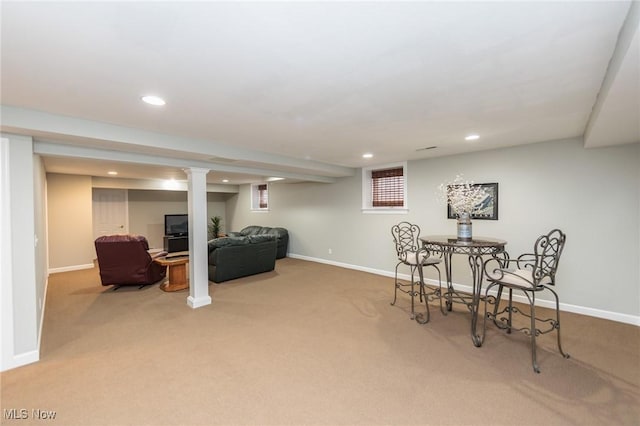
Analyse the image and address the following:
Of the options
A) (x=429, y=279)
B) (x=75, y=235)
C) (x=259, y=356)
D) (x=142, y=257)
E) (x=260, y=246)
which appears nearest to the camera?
(x=259, y=356)

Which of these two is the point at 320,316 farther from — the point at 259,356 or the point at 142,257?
the point at 142,257

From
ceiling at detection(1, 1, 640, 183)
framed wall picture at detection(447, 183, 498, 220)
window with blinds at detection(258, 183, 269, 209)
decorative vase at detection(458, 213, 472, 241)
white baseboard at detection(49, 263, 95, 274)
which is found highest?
ceiling at detection(1, 1, 640, 183)

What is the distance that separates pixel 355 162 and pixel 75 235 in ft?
21.1

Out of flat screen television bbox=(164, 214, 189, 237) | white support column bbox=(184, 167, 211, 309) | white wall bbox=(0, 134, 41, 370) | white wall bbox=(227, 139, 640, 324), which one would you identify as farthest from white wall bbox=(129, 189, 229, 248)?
white wall bbox=(227, 139, 640, 324)

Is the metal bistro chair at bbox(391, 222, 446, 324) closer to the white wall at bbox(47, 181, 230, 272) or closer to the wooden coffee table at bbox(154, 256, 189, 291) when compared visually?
the wooden coffee table at bbox(154, 256, 189, 291)

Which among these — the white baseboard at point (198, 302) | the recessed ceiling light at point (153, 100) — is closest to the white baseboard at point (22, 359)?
the white baseboard at point (198, 302)

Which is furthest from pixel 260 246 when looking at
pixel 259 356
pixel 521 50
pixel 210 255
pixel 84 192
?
pixel 521 50

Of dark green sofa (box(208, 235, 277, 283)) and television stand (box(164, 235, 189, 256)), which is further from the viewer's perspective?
television stand (box(164, 235, 189, 256))

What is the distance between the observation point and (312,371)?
7.72ft

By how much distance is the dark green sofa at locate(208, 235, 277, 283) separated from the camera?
5.04 metres

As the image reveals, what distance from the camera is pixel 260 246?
5.61m

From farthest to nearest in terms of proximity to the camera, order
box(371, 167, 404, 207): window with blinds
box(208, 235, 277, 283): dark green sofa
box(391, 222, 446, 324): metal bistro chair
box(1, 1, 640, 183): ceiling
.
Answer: box(371, 167, 404, 207): window with blinds, box(208, 235, 277, 283): dark green sofa, box(391, 222, 446, 324): metal bistro chair, box(1, 1, 640, 183): ceiling

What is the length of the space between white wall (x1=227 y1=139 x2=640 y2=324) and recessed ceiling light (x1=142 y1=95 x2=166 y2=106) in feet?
13.6

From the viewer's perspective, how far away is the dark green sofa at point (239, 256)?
16.5ft
